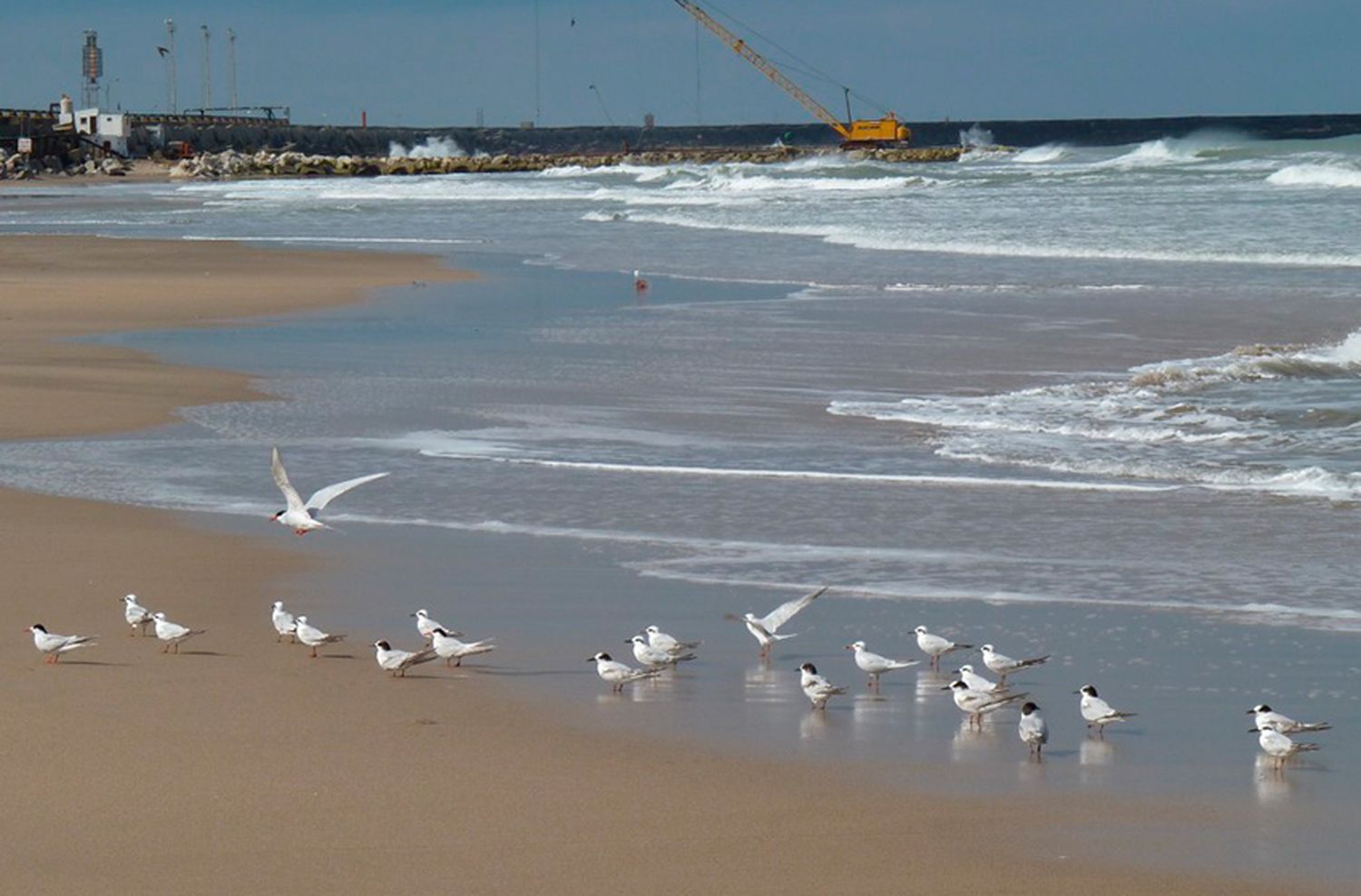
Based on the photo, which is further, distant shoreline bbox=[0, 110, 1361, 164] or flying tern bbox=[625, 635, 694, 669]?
distant shoreline bbox=[0, 110, 1361, 164]

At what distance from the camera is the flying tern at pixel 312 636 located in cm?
682

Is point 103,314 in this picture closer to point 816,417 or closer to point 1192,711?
point 816,417

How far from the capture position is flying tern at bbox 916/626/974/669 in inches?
266

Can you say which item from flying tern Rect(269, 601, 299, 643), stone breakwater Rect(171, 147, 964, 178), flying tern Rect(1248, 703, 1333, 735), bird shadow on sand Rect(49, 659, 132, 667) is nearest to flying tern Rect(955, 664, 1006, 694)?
flying tern Rect(1248, 703, 1333, 735)

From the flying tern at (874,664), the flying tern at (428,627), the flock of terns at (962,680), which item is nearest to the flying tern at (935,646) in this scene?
the flock of terns at (962,680)

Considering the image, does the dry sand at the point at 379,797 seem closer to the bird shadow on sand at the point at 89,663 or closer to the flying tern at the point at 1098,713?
the bird shadow on sand at the point at 89,663

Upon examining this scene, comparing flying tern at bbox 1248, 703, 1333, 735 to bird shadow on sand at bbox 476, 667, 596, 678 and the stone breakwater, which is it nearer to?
bird shadow on sand at bbox 476, 667, 596, 678

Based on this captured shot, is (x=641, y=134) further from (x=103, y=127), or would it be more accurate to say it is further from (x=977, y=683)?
(x=977, y=683)

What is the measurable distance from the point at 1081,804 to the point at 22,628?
4.02 meters

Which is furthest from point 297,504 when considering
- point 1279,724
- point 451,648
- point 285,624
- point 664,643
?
point 1279,724

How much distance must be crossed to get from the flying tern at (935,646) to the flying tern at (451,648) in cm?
151

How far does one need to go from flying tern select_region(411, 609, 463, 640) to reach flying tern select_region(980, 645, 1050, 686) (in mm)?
1861

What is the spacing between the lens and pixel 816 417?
12.9 metres

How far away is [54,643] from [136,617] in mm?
474
